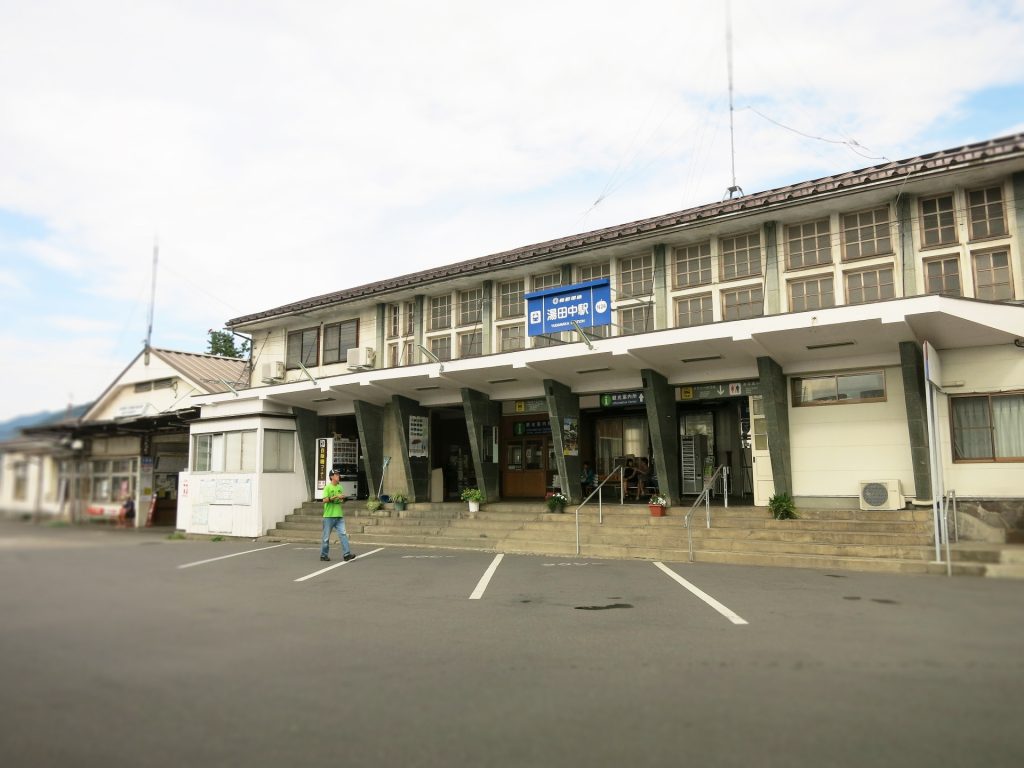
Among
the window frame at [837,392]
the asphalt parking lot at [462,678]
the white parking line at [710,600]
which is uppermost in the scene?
the window frame at [837,392]

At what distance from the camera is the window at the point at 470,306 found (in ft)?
64.2

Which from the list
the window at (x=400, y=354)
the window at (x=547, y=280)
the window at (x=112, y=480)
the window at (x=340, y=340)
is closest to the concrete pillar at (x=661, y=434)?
the window at (x=547, y=280)

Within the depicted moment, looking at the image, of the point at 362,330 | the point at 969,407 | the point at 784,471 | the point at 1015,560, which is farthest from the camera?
the point at 362,330

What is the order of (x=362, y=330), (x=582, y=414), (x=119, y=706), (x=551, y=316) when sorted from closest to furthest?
Result: (x=119, y=706)
(x=551, y=316)
(x=582, y=414)
(x=362, y=330)

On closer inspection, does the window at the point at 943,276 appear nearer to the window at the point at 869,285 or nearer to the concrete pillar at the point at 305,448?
the window at the point at 869,285

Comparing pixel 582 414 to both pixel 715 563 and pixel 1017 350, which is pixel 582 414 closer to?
pixel 715 563

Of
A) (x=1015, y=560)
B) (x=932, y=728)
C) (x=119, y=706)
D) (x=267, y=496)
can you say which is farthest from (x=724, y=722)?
(x=267, y=496)

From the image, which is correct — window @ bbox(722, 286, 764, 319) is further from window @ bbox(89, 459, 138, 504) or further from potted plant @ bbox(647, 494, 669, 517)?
window @ bbox(89, 459, 138, 504)

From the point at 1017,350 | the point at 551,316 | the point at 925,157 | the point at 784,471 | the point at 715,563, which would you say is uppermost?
the point at 925,157

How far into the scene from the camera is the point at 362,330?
21.8m

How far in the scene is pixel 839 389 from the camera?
1462 cm

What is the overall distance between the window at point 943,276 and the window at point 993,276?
0.32 m

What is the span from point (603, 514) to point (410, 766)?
42.3ft

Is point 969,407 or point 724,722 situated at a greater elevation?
point 969,407
